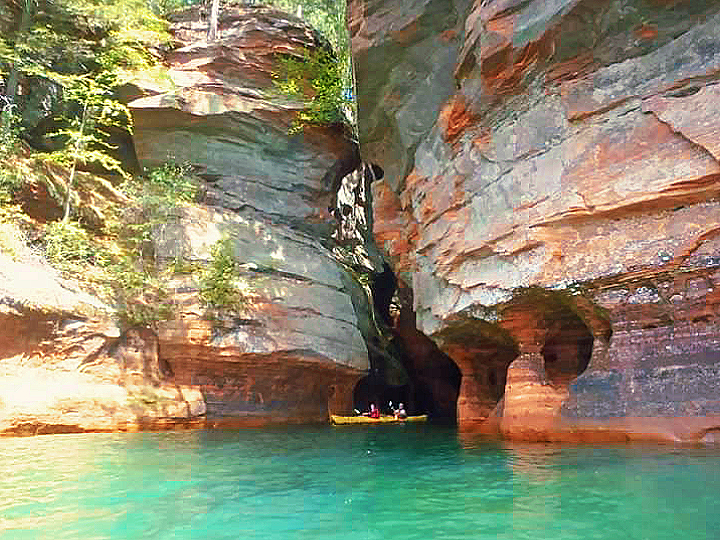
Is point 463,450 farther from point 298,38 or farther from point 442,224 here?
point 298,38

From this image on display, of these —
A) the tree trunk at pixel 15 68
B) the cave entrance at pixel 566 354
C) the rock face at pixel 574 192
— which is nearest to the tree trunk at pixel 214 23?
the tree trunk at pixel 15 68

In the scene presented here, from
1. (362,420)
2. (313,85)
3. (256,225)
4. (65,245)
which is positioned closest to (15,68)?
(65,245)

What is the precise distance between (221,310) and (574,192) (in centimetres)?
929

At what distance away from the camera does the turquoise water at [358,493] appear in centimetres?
416

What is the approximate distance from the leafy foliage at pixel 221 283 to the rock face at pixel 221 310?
0.69ft

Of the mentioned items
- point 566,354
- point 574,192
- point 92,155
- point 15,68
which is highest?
point 15,68

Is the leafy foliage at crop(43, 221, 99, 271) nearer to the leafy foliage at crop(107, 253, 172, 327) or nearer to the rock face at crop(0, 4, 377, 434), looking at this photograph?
the rock face at crop(0, 4, 377, 434)

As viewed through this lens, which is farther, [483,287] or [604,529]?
[483,287]

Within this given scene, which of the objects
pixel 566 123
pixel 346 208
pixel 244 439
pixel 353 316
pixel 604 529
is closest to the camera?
pixel 604 529

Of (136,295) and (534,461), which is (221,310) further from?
(534,461)

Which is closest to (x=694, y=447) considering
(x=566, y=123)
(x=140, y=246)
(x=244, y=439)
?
(x=566, y=123)

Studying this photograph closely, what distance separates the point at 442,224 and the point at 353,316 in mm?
5535

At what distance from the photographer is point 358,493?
5.56 meters

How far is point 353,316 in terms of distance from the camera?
57.6 feet
